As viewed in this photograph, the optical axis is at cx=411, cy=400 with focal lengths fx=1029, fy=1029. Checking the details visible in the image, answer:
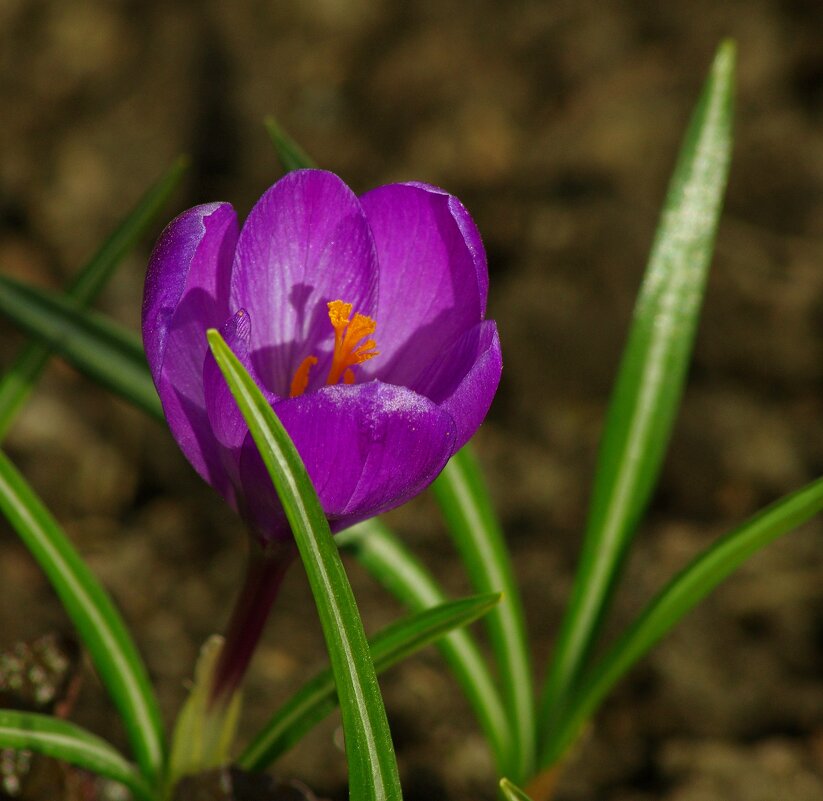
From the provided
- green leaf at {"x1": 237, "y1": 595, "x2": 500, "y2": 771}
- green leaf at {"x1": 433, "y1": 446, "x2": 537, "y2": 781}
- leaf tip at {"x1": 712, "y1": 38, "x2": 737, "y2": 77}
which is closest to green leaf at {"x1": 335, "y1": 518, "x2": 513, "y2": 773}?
green leaf at {"x1": 433, "y1": 446, "x2": 537, "y2": 781}

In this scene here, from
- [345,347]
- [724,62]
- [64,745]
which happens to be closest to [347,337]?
[345,347]

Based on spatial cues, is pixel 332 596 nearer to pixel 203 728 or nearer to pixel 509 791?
pixel 509 791

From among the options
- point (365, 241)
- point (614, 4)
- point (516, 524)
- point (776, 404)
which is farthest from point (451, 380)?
point (614, 4)

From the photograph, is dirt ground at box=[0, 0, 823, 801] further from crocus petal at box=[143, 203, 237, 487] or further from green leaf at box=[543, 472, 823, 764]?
crocus petal at box=[143, 203, 237, 487]

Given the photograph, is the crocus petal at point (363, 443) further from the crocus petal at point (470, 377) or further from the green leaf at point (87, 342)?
the green leaf at point (87, 342)

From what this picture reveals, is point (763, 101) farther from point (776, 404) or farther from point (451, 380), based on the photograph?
point (451, 380)

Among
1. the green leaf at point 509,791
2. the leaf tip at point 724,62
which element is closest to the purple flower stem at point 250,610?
the green leaf at point 509,791

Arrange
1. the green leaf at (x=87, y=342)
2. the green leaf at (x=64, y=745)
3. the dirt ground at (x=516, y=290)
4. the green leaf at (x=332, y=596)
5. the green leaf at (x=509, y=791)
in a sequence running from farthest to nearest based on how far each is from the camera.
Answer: the dirt ground at (x=516, y=290) < the green leaf at (x=87, y=342) < the green leaf at (x=64, y=745) < the green leaf at (x=509, y=791) < the green leaf at (x=332, y=596)
